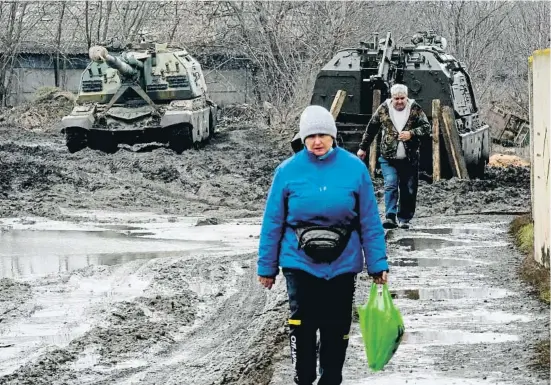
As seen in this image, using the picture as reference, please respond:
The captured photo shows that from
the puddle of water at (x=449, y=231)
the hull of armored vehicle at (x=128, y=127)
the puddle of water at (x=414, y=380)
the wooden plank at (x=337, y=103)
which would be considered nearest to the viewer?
the puddle of water at (x=414, y=380)

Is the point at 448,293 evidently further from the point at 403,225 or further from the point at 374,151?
the point at 374,151

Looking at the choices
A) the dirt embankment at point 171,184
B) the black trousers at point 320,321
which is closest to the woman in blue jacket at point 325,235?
the black trousers at point 320,321

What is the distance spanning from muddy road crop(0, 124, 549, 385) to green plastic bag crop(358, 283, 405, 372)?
407 millimetres

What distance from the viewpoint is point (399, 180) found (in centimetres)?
1359

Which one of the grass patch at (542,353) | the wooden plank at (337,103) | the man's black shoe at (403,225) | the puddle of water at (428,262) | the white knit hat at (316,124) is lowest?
the grass patch at (542,353)

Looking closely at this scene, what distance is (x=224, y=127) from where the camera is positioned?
37.3 meters

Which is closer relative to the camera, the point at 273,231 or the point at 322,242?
the point at 322,242

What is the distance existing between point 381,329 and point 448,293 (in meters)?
3.33

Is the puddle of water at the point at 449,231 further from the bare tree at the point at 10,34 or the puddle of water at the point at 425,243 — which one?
the bare tree at the point at 10,34

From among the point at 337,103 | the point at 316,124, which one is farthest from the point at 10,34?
the point at 316,124

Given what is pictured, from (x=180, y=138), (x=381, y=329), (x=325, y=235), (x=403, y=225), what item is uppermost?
(x=180, y=138)

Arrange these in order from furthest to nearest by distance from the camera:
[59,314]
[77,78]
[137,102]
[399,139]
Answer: [77,78]
[137,102]
[399,139]
[59,314]

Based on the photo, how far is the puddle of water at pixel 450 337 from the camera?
306 inches

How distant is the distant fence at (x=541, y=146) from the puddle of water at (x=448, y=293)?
581 millimetres
